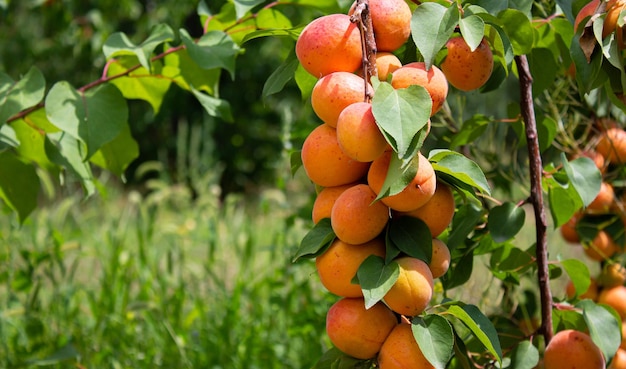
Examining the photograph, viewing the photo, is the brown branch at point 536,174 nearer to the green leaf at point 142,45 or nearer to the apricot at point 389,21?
the apricot at point 389,21

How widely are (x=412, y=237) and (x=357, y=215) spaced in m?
0.07

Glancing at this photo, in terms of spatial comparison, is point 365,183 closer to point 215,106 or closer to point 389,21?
point 389,21

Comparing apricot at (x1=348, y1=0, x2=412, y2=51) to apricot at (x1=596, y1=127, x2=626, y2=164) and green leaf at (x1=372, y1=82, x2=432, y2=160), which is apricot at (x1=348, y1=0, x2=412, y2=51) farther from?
apricot at (x1=596, y1=127, x2=626, y2=164)

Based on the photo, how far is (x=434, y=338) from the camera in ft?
2.17

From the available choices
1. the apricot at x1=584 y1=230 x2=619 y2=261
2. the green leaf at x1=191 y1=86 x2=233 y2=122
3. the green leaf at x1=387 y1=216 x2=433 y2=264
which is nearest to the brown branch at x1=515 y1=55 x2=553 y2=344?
the green leaf at x1=387 y1=216 x2=433 y2=264

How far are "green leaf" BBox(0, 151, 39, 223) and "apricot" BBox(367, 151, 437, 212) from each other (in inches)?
24.9

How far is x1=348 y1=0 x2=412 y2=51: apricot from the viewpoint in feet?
2.38

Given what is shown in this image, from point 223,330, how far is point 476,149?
0.73 meters

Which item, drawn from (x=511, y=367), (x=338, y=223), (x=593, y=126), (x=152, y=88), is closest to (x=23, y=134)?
(x=152, y=88)

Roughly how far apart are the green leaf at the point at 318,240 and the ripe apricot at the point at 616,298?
1.99 feet

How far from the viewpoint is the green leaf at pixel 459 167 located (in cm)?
66

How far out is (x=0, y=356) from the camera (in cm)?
171

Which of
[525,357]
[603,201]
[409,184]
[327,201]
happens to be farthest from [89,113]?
[603,201]

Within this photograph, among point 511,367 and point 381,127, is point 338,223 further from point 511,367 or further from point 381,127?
point 511,367
